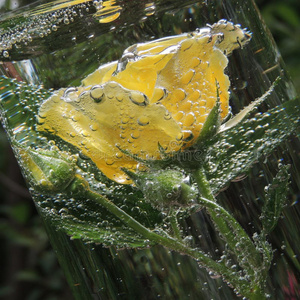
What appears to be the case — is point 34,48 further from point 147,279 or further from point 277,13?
point 277,13

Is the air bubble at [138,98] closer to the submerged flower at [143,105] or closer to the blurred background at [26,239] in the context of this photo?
the submerged flower at [143,105]

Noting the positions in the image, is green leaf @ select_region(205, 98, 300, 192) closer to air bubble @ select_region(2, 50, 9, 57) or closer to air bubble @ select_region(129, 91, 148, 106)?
air bubble @ select_region(129, 91, 148, 106)

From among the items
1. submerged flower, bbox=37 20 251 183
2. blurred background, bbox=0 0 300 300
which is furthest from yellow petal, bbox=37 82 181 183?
blurred background, bbox=0 0 300 300

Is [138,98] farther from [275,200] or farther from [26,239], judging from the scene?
[26,239]

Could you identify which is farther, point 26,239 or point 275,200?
point 26,239

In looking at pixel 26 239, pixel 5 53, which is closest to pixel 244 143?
pixel 5 53

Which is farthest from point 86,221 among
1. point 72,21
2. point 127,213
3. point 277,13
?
point 277,13
